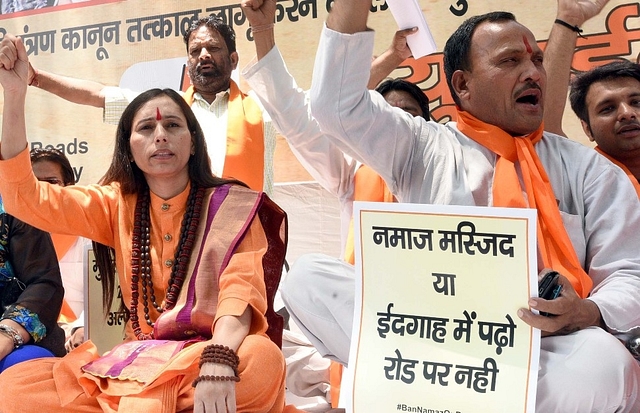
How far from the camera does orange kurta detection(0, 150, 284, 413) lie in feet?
7.06

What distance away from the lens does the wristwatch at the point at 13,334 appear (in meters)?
2.48

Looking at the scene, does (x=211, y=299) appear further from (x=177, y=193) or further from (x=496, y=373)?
(x=496, y=373)

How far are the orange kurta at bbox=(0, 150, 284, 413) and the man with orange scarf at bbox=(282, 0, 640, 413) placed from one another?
0.57 feet

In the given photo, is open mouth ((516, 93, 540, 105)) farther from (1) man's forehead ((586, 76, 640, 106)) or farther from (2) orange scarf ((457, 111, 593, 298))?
(1) man's forehead ((586, 76, 640, 106))

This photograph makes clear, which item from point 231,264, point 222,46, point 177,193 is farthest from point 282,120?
point 222,46

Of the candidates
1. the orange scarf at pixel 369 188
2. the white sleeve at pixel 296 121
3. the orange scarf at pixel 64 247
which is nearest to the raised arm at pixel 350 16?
the white sleeve at pixel 296 121

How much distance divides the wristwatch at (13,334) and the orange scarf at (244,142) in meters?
1.34

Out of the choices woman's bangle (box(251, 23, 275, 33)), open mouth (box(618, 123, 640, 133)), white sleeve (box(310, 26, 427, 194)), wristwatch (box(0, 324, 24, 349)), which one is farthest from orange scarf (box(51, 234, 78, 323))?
open mouth (box(618, 123, 640, 133))

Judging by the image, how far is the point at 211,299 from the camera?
2.36m

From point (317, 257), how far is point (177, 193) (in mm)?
618

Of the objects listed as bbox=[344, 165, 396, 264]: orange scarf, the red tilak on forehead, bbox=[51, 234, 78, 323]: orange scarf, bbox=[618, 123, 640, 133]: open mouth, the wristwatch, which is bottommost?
bbox=[51, 234, 78, 323]: orange scarf

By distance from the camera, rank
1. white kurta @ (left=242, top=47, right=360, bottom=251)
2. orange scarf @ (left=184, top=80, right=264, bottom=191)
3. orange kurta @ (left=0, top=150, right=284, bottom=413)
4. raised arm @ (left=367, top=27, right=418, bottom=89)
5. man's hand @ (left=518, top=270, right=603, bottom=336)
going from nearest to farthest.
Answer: man's hand @ (left=518, top=270, right=603, bottom=336)
orange kurta @ (left=0, top=150, right=284, bottom=413)
white kurta @ (left=242, top=47, right=360, bottom=251)
raised arm @ (left=367, top=27, right=418, bottom=89)
orange scarf @ (left=184, top=80, right=264, bottom=191)

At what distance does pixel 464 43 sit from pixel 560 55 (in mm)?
753

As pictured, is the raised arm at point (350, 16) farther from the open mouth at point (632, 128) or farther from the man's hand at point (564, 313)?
the open mouth at point (632, 128)
